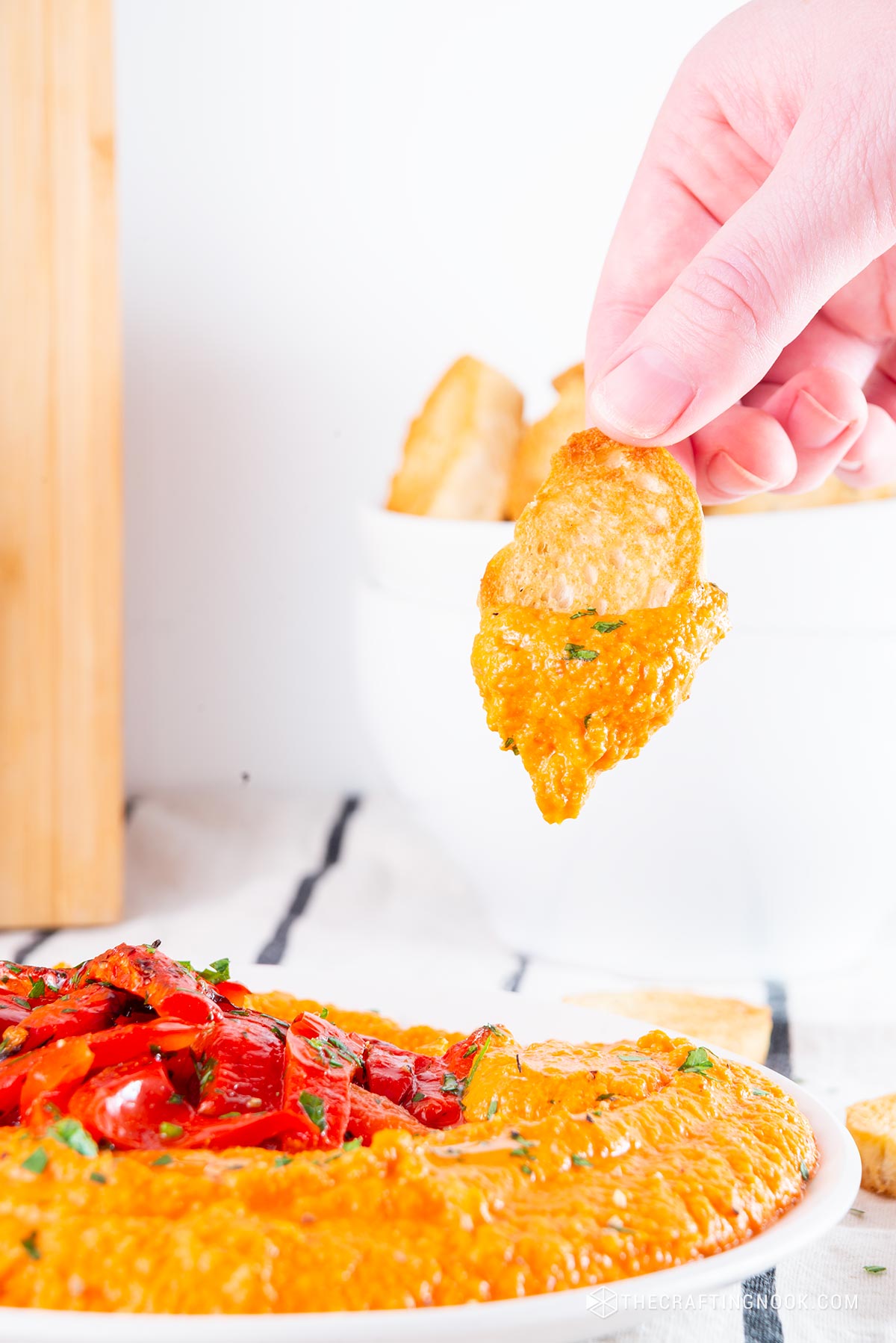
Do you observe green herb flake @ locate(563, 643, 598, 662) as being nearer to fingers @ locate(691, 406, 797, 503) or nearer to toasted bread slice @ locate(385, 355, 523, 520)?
fingers @ locate(691, 406, 797, 503)

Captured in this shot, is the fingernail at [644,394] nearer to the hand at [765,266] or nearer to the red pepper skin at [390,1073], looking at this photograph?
the hand at [765,266]

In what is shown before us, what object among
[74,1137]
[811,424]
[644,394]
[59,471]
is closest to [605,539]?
[644,394]

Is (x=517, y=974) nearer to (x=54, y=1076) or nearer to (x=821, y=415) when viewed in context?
(x=821, y=415)

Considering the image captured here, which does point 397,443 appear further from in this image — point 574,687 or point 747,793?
point 574,687

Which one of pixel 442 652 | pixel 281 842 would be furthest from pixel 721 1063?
pixel 281 842

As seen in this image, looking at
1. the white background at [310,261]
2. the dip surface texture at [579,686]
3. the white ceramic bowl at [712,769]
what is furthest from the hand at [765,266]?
the white background at [310,261]

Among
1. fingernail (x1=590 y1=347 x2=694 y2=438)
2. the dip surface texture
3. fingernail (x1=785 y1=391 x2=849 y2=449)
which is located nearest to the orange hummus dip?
the dip surface texture
